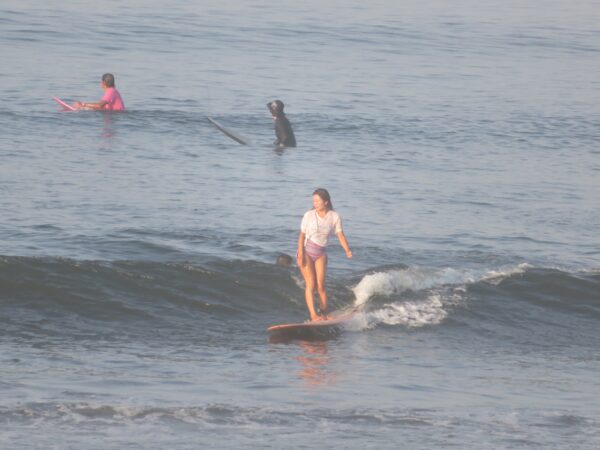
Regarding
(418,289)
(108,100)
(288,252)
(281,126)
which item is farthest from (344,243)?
(108,100)

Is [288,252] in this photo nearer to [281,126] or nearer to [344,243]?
[344,243]

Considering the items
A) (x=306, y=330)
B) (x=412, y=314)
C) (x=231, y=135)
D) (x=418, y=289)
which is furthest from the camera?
(x=231, y=135)

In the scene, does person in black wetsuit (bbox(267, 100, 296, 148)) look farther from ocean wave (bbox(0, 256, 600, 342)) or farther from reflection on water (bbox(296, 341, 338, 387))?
reflection on water (bbox(296, 341, 338, 387))

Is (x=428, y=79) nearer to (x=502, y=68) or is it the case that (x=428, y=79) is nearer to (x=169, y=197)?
(x=502, y=68)

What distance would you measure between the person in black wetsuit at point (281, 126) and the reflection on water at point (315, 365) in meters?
11.3

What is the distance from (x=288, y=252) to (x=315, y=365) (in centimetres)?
505

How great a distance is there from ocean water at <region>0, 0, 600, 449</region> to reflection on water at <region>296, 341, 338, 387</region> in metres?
0.04

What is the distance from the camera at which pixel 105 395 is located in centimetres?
1152

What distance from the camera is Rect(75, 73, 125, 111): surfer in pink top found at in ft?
88.6

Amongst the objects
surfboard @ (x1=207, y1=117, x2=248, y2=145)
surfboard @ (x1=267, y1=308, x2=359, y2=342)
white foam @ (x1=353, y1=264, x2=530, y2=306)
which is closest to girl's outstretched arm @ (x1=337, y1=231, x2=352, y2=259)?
surfboard @ (x1=267, y1=308, x2=359, y2=342)

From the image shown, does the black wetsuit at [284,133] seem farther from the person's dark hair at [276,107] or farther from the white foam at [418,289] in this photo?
the white foam at [418,289]

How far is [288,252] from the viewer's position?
18047 mm

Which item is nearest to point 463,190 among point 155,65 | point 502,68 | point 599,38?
point 155,65

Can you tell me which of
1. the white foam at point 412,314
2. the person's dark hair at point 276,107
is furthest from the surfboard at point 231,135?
the white foam at point 412,314
